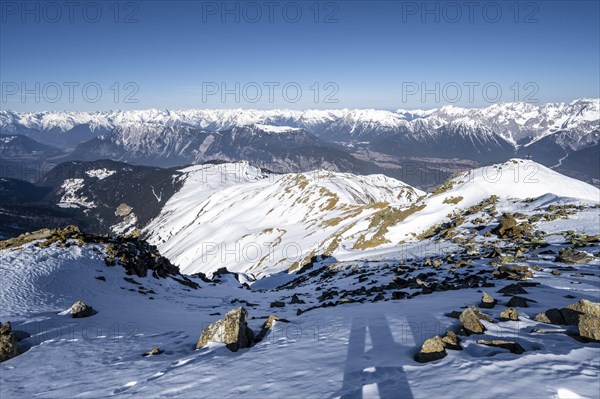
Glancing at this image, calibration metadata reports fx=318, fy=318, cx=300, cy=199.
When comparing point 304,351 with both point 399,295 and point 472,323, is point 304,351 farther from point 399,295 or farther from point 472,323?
point 399,295

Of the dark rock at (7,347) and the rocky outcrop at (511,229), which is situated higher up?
the rocky outcrop at (511,229)

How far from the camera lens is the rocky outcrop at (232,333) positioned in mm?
11992

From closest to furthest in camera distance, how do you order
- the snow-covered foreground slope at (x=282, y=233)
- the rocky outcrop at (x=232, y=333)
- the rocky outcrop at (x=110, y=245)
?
1. the rocky outcrop at (x=232, y=333)
2. the rocky outcrop at (x=110, y=245)
3. the snow-covered foreground slope at (x=282, y=233)

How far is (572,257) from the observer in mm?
20766

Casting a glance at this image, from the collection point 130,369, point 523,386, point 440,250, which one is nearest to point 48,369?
point 130,369

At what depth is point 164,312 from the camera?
70.0 feet

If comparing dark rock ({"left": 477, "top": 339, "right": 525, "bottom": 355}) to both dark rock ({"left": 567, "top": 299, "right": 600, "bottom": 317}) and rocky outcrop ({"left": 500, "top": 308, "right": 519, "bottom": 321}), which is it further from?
dark rock ({"left": 567, "top": 299, "right": 600, "bottom": 317})

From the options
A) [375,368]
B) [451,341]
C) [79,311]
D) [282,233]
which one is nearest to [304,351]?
[375,368]

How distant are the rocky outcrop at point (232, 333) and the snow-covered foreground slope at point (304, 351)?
36 centimetres

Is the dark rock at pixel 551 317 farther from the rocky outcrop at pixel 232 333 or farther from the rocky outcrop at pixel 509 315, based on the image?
the rocky outcrop at pixel 232 333

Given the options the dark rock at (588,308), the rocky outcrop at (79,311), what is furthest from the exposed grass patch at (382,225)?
the rocky outcrop at (79,311)

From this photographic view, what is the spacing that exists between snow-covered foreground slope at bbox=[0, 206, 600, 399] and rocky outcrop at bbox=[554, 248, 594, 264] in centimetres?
75

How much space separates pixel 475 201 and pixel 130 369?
5454 cm

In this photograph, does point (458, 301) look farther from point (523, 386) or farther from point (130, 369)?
point (130, 369)
